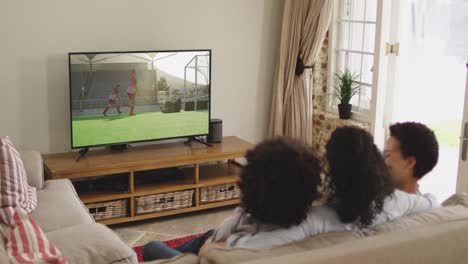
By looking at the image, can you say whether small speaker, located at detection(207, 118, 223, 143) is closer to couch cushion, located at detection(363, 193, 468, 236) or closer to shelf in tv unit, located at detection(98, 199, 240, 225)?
shelf in tv unit, located at detection(98, 199, 240, 225)

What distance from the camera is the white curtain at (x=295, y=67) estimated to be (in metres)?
5.12

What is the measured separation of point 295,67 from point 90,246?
288 centimetres

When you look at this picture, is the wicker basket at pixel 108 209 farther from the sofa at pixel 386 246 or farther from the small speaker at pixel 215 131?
the sofa at pixel 386 246

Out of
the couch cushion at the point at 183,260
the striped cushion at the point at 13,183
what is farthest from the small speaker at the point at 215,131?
the couch cushion at the point at 183,260

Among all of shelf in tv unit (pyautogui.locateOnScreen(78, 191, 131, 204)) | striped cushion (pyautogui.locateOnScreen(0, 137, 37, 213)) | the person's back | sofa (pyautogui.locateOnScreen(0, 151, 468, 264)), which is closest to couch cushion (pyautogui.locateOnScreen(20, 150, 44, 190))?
striped cushion (pyautogui.locateOnScreen(0, 137, 37, 213))

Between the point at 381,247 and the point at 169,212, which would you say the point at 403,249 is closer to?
the point at 381,247

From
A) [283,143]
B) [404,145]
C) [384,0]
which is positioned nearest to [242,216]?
[283,143]

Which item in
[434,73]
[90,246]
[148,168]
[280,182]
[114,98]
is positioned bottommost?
[90,246]

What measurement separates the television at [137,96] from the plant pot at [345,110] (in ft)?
3.57

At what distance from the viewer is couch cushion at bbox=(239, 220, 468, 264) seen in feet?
5.57

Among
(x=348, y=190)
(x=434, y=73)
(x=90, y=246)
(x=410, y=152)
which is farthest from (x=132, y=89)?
(x=348, y=190)

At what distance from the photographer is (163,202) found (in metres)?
4.52

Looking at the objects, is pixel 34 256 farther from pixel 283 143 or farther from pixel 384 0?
pixel 384 0

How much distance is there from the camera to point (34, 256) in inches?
89.6
